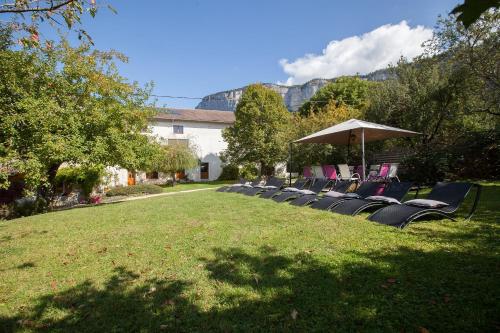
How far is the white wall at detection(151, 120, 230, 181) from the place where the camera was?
32969mm

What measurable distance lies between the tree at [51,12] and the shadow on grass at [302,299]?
3.18 m

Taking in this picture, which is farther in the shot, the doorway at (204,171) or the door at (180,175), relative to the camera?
the doorway at (204,171)

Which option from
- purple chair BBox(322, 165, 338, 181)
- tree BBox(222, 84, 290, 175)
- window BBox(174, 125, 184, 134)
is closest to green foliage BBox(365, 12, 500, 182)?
purple chair BBox(322, 165, 338, 181)

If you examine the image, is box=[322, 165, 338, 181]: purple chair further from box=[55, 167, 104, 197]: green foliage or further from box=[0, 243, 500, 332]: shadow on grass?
box=[55, 167, 104, 197]: green foliage

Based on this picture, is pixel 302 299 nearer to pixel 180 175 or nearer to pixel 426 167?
pixel 426 167

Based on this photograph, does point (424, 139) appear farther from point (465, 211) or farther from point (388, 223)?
point (388, 223)

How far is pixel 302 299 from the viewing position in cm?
296

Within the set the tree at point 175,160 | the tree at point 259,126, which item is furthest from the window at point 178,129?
the tree at point 259,126

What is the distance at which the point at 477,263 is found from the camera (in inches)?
138

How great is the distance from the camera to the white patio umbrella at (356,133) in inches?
437

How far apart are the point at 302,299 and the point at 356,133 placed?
11520 mm

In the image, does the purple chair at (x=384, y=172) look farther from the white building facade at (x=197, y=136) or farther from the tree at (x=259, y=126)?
the white building facade at (x=197, y=136)

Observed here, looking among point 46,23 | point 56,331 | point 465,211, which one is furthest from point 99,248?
point 465,211

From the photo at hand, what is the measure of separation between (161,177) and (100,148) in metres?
18.5
